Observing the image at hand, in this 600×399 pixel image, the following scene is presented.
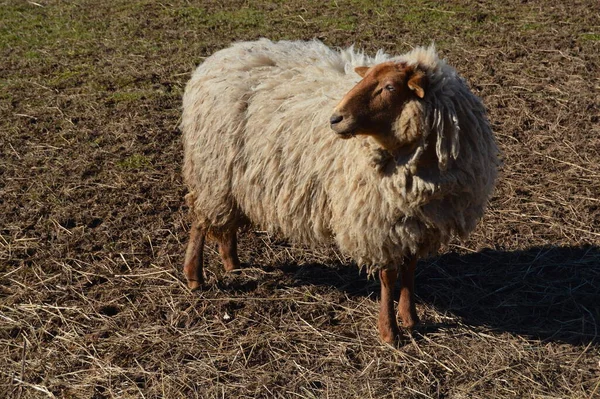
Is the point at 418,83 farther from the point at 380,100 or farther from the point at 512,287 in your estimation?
the point at 512,287

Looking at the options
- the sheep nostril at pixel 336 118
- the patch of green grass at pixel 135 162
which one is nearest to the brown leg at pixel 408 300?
the sheep nostril at pixel 336 118

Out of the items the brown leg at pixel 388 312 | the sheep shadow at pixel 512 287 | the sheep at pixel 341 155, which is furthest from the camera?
the sheep shadow at pixel 512 287

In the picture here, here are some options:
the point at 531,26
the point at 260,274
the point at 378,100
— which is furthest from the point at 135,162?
the point at 531,26

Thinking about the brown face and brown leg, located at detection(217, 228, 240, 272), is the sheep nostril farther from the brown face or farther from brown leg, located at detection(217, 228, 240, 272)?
brown leg, located at detection(217, 228, 240, 272)

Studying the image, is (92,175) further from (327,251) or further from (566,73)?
(566,73)

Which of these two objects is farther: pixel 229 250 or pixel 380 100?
pixel 229 250

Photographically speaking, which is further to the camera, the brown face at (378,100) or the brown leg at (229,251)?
the brown leg at (229,251)

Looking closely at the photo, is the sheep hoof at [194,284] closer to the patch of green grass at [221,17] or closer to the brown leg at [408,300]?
the brown leg at [408,300]

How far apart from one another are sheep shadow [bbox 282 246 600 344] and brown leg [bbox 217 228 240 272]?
37cm

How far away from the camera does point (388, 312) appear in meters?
4.21

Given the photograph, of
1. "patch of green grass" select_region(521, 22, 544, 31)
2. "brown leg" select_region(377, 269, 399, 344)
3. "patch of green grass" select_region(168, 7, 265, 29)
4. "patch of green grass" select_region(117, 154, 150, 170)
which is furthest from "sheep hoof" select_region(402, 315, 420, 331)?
"patch of green grass" select_region(168, 7, 265, 29)

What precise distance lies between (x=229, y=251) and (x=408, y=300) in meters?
1.35

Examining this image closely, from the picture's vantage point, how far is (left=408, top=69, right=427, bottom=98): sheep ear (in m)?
3.47

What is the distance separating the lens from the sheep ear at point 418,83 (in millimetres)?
3475
